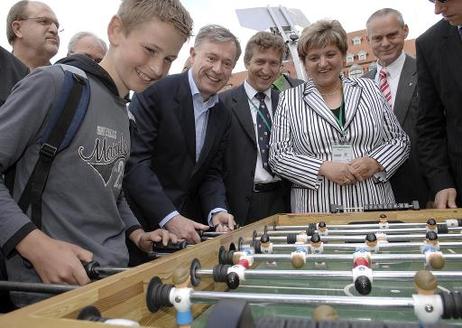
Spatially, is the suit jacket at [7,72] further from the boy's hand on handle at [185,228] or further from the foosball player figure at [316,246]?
the foosball player figure at [316,246]

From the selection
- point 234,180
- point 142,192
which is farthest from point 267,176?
point 142,192

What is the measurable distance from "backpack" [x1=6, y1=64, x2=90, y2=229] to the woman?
119 centimetres

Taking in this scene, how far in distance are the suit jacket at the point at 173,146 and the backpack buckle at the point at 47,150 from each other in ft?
2.59

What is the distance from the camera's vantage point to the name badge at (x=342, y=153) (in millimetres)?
2084

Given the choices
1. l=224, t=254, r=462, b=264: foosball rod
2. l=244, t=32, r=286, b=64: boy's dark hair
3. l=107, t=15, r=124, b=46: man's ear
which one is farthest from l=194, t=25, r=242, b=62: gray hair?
l=224, t=254, r=462, b=264: foosball rod

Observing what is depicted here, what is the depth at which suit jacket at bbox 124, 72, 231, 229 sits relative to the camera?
201 cm

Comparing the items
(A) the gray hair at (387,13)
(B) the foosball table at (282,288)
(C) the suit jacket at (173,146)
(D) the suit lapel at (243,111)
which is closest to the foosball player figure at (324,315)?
(B) the foosball table at (282,288)

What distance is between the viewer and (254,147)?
249 cm

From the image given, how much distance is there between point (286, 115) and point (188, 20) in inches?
35.7

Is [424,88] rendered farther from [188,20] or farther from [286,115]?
[188,20]

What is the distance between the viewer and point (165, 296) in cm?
81

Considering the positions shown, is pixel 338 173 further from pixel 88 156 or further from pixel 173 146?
pixel 88 156

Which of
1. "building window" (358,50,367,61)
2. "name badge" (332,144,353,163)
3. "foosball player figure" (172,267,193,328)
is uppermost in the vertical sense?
"building window" (358,50,367,61)

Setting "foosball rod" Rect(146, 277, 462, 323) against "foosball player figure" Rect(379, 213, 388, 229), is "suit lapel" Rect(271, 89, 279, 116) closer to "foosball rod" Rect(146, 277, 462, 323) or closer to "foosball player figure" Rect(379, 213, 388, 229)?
"foosball player figure" Rect(379, 213, 388, 229)
